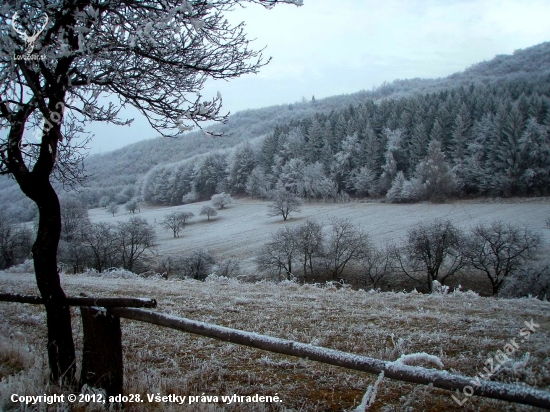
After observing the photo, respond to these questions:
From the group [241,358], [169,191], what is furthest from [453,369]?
[169,191]

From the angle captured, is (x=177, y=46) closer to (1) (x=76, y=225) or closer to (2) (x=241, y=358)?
(2) (x=241, y=358)

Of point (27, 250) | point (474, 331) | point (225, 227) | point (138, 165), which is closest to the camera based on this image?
point (474, 331)

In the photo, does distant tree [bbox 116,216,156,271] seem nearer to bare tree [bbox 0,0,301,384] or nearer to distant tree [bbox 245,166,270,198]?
bare tree [bbox 0,0,301,384]

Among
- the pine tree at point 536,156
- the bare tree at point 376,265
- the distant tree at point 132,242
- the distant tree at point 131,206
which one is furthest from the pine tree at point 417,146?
the distant tree at point 131,206

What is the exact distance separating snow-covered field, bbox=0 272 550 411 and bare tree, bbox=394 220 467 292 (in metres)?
28.6

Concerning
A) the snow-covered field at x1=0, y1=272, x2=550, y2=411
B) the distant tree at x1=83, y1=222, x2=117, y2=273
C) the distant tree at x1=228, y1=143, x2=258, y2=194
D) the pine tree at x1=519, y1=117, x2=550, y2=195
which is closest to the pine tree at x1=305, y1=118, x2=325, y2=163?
the distant tree at x1=228, y1=143, x2=258, y2=194

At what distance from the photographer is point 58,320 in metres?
3.89

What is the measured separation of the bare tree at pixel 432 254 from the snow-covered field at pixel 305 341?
28600 mm

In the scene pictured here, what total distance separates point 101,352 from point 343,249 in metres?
39.2

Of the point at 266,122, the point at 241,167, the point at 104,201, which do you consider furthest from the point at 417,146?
the point at 266,122

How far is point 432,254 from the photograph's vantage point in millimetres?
37094

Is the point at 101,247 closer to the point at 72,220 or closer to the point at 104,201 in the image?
the point at 72,220

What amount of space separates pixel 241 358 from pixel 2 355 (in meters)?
3.19

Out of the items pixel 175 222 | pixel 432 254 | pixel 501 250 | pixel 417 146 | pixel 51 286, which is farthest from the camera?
pixel 417 146
